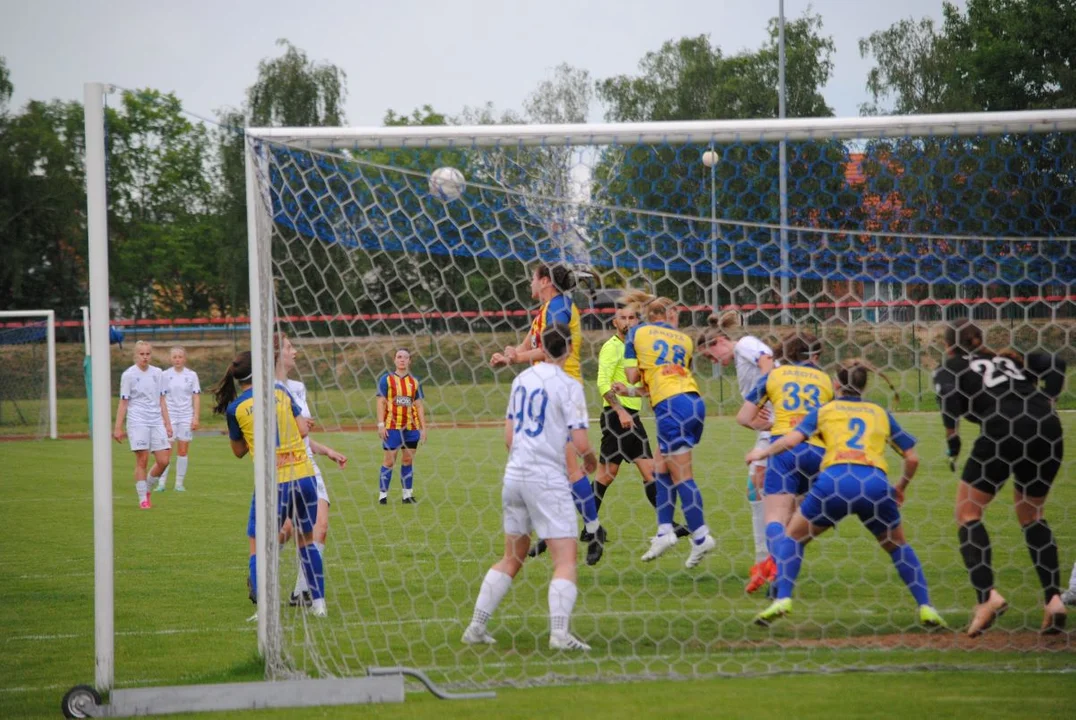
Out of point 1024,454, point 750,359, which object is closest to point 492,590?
point 750,359

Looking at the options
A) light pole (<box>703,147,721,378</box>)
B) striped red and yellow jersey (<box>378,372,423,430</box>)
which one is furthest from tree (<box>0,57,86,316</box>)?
light pole (<box>703,147,721,378</box>)

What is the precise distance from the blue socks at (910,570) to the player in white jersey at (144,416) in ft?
34.0

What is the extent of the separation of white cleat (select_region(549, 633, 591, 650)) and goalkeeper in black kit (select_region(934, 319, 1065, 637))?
2.18 meters

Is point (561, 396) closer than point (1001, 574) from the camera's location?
Yes

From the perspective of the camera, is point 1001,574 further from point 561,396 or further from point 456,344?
point 456,344

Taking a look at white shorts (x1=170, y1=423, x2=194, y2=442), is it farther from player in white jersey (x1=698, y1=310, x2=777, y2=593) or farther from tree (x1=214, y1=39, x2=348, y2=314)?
tree (x1=214, y1=39, x2=348, y2=314)

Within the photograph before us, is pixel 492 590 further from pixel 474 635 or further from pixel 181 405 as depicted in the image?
pixel 181 405

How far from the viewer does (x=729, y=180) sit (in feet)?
24.9

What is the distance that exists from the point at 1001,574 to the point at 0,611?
7.10 m

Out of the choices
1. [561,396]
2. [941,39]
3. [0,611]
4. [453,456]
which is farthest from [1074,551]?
[941,39]

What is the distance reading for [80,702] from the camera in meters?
5.28

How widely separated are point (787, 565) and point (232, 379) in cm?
362

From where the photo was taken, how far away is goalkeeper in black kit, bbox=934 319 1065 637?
6414 mm

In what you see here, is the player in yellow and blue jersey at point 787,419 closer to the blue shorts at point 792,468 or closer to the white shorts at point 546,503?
Result: the blue shorts at point 792,468
